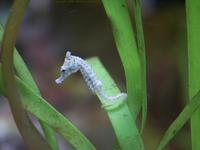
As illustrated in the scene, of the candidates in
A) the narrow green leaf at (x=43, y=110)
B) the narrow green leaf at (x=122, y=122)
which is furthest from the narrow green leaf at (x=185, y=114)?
the narrow green leaf at (x=43, y=110)

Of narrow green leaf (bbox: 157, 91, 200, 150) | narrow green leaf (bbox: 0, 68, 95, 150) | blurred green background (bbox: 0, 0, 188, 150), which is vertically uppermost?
narrow green leaf (bbox: 0, 68, 95, 150)

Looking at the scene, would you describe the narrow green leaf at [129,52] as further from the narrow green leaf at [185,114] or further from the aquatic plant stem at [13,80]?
the aquatic plant stem at [13,80]

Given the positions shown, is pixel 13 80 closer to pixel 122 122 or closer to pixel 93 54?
pixel 122 122

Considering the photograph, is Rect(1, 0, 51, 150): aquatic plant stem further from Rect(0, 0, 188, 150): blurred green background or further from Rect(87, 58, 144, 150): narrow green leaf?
Rect(0, 0, 188, 150): blurred green background

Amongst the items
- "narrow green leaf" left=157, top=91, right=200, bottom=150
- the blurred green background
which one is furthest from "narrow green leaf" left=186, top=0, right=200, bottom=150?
the blurred green background

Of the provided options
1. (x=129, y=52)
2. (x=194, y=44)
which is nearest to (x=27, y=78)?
(x=129, y=52)

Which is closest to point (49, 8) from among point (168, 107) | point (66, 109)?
point (66, 109)
